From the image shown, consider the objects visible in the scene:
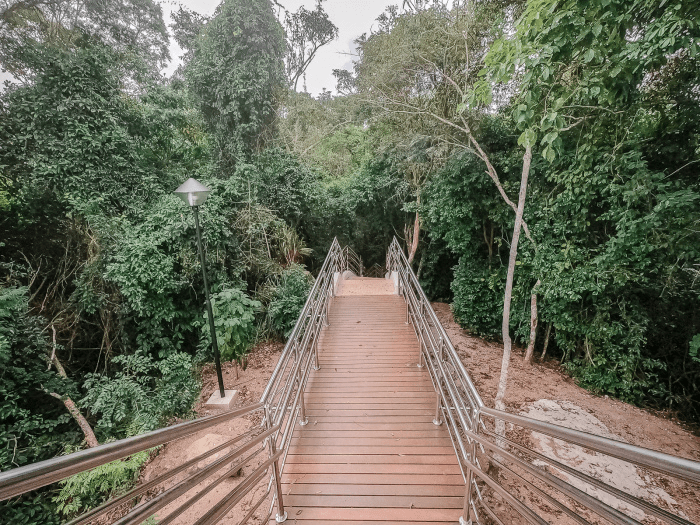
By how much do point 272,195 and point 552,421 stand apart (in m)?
8.39

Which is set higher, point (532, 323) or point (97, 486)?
point (532, 323)

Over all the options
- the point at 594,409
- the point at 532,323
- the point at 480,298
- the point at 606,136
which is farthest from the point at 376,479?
the point at 480,298

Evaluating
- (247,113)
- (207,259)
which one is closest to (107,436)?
(207,259)

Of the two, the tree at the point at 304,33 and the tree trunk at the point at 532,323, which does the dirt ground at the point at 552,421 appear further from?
the tree at the point at 304,33

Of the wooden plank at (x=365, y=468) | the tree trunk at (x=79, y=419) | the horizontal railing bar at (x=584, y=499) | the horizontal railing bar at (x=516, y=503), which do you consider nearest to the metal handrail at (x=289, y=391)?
the wooden plank at (x=365, y=468)

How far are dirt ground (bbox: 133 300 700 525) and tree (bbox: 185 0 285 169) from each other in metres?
6.06

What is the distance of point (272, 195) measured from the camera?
9.45 metres

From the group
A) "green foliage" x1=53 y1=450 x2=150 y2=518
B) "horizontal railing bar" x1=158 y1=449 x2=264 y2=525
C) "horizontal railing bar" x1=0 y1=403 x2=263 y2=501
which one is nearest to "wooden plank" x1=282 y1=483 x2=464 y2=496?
"horizontal railing bar" x1=158 y1=449 x2=264 y2=525

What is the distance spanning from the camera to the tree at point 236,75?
350 inches

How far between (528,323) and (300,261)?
6504 mm

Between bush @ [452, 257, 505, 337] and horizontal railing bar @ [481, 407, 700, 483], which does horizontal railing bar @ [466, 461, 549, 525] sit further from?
bush @ [452, 257, 505, 337]

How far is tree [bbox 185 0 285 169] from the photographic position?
8883 millimetres

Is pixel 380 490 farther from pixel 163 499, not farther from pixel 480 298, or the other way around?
pixel 480 298

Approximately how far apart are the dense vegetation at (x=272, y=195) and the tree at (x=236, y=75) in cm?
6
